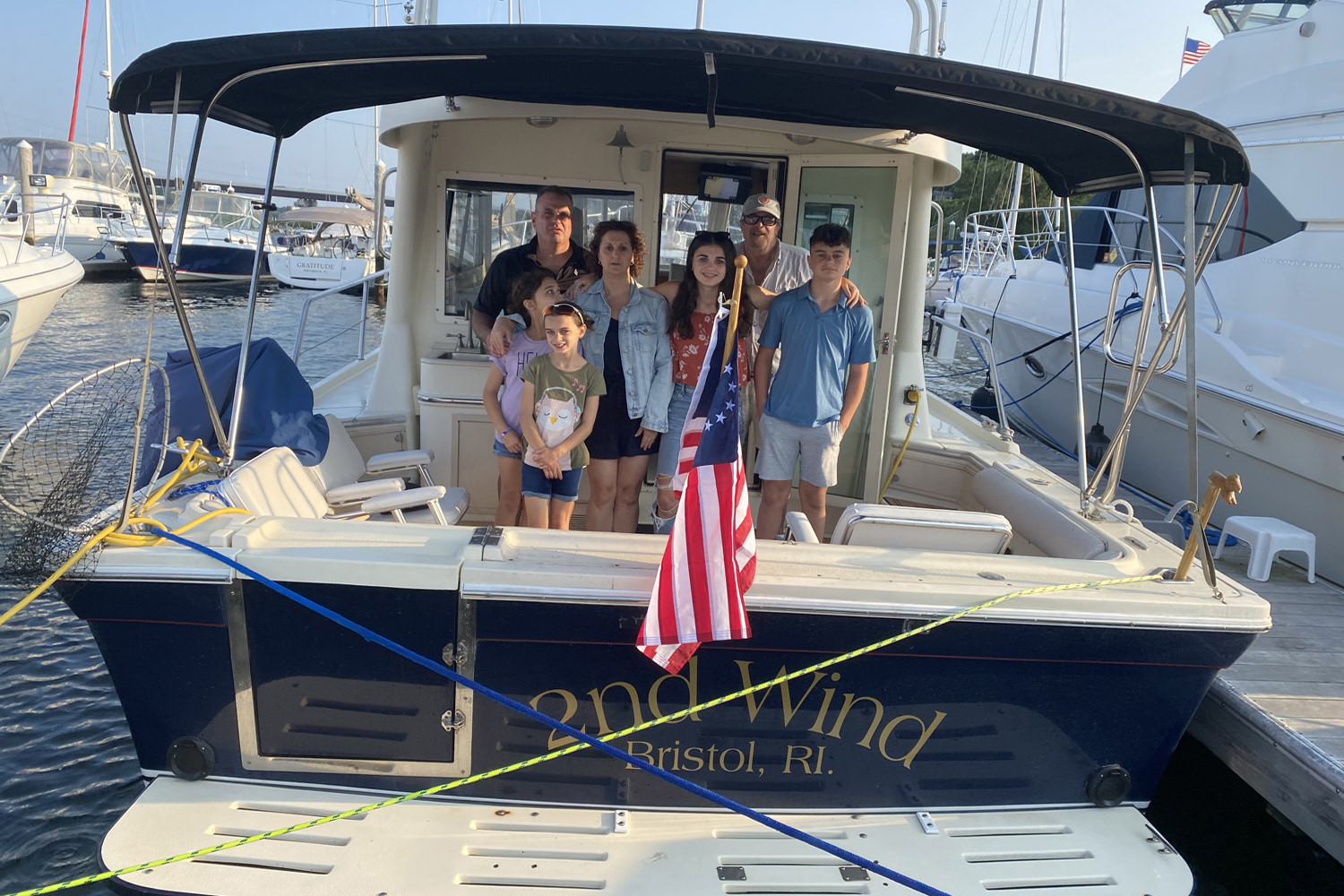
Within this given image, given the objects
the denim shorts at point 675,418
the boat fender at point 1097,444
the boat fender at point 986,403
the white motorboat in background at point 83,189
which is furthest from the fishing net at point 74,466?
the white motorboat in background at point 83,189

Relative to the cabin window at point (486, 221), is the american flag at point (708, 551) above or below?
below

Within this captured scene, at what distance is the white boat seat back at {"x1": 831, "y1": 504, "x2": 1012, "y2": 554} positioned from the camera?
2936mm

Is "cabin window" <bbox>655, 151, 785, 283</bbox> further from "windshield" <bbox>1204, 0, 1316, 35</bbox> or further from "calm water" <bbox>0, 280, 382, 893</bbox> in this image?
"windshield" <bbox>1204, 0, 1316, 35</bbox>

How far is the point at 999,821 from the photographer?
280 cm

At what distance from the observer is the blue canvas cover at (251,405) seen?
314 cm

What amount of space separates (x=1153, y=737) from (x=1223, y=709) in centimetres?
150

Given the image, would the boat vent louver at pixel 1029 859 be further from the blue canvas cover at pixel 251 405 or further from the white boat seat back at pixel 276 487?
the blue canvas cover at pixel 251 405

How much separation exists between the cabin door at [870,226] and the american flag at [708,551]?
86.5 inches

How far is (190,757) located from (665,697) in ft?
4.83

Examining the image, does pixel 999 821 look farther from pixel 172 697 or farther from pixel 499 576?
pixel 172 697

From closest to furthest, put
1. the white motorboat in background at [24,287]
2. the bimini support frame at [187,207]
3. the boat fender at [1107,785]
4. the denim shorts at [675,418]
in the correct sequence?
the bimini support frame at [187,207] → the boat fender at [1107,785] → the denim shorts at [675,418] → the white motorboat in background at [24,287]

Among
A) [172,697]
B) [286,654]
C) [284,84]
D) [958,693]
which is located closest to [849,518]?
[958,693]

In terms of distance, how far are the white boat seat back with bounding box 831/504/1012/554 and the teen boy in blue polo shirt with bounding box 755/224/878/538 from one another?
62 centimetres

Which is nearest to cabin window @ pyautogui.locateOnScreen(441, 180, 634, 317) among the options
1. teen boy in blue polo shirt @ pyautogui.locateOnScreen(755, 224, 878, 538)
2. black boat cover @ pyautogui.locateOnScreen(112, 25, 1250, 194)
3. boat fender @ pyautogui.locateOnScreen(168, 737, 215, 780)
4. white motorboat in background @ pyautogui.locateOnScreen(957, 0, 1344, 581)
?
black boat cover @ pyautogui.locateOnScreen(112, 25, 1250, 194)
